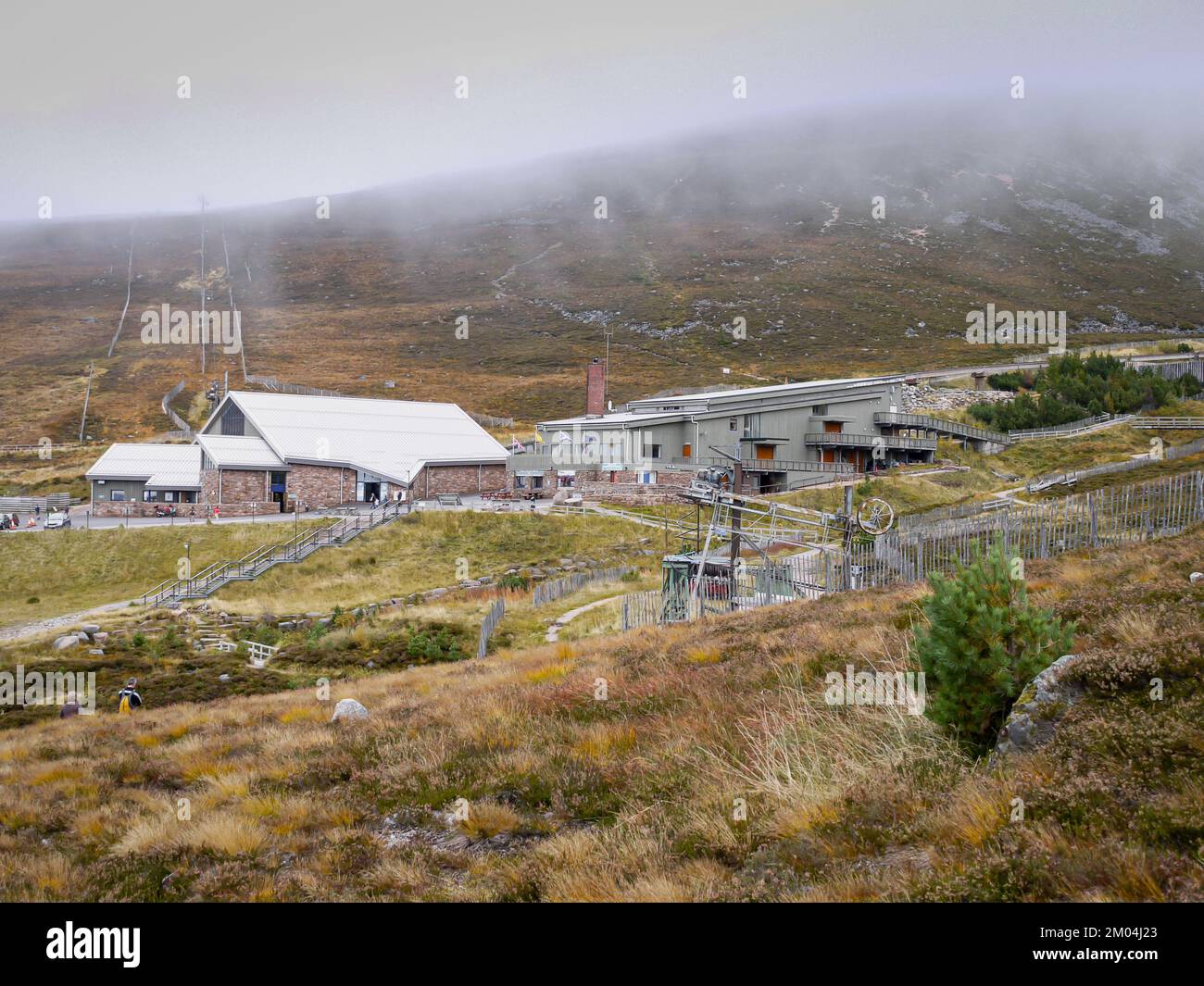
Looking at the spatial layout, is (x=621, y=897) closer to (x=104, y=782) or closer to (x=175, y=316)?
(x=104, y=782)

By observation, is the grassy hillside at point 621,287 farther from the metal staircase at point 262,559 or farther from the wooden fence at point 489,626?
the wooden fence at point 489,626

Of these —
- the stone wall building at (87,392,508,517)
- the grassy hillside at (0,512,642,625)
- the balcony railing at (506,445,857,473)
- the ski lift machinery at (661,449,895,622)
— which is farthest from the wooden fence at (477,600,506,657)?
the stone wall building at (87,392,508,517)

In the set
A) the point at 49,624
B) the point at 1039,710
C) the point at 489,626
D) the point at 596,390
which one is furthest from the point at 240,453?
the point at 1039,710

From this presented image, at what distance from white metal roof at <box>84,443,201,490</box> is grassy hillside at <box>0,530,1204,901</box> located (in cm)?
4312

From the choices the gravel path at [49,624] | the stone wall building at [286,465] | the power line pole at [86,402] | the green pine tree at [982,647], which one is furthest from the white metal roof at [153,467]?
the green pine tree at [982,647]

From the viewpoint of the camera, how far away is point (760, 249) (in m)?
154

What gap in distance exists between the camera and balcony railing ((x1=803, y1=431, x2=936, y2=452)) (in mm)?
57438

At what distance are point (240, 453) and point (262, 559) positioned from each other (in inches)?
578

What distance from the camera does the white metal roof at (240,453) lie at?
52.0 m

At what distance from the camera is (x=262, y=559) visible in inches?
1633

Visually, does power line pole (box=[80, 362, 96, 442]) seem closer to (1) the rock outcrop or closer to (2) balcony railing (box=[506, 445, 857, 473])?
(2) balcony railing (box=[506, 445, 857, 473])

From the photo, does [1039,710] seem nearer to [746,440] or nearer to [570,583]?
[570,583]

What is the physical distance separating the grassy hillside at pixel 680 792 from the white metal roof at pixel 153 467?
43.1 m
